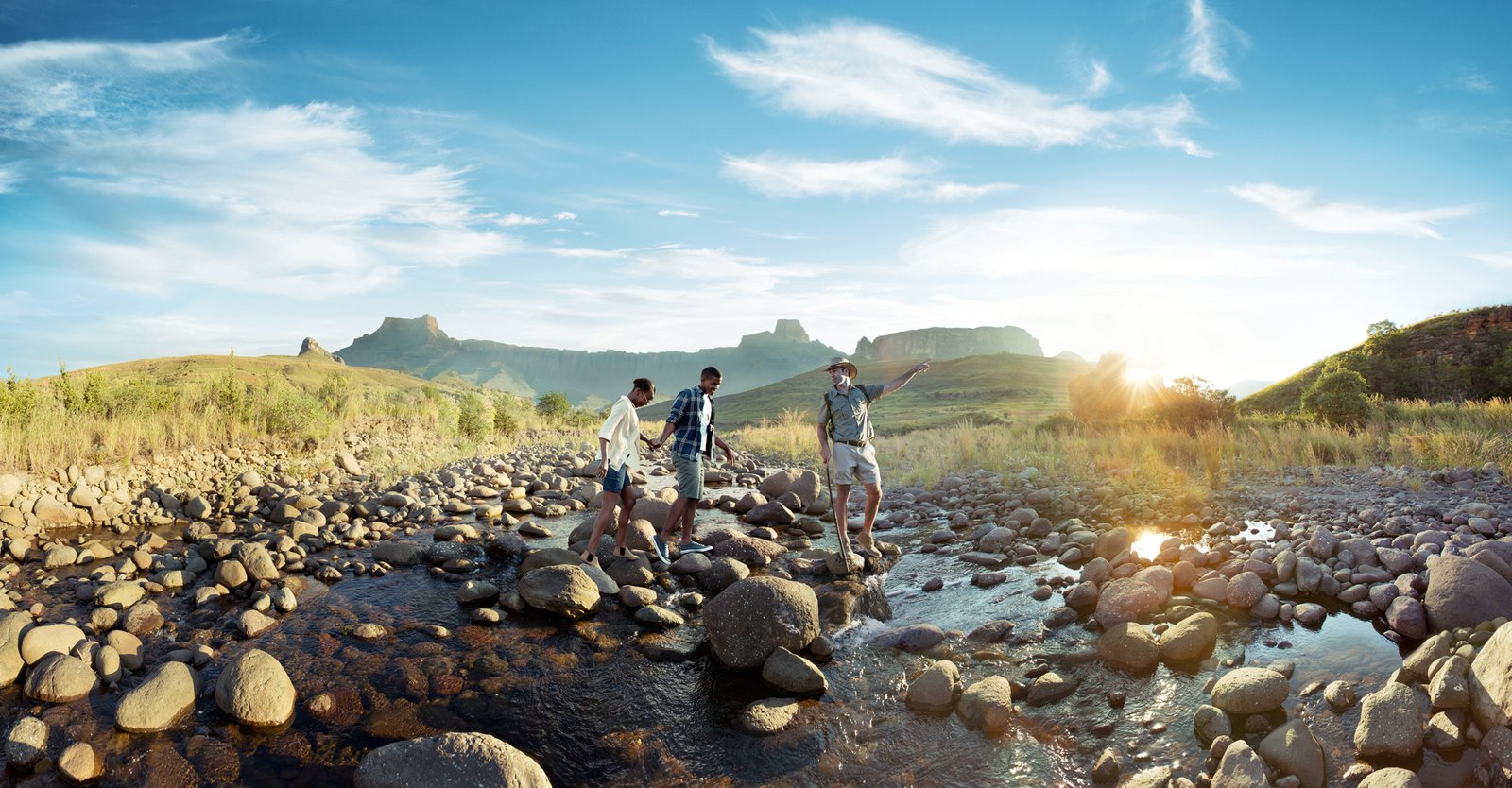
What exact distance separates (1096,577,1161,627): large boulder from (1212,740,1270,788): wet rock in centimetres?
235

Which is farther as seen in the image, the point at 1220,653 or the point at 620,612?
the point at 620,612

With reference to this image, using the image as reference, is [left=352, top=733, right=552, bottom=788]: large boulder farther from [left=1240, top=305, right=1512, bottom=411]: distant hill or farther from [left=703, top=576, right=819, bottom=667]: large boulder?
[left=1240, top=305, right=1512, bottom=411]: distant hill

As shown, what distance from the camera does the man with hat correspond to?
9039 millimetres

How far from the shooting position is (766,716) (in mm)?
5121

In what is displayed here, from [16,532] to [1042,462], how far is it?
18.5m

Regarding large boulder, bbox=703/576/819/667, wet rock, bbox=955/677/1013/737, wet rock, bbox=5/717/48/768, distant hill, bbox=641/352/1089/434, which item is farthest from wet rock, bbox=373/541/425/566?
distant hill, bbox=641/352/1089/434

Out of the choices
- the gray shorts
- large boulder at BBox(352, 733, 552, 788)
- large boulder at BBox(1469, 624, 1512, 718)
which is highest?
the gray shorts

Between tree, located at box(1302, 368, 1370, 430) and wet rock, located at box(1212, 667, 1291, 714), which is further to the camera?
tree, located at box(1302, 368, 1370, 430)

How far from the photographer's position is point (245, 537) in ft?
33.5

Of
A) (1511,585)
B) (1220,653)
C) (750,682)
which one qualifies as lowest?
(750,682)

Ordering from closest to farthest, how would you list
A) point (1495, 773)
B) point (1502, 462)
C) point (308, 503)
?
point (1495, 773) → point (1502, 462) → point (308, 503)

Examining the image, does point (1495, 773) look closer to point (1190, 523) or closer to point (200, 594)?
point (1190, 523)

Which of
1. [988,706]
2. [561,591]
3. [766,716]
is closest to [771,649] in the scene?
[766,716]

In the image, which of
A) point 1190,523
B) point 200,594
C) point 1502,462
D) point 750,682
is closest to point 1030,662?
point 750,682
